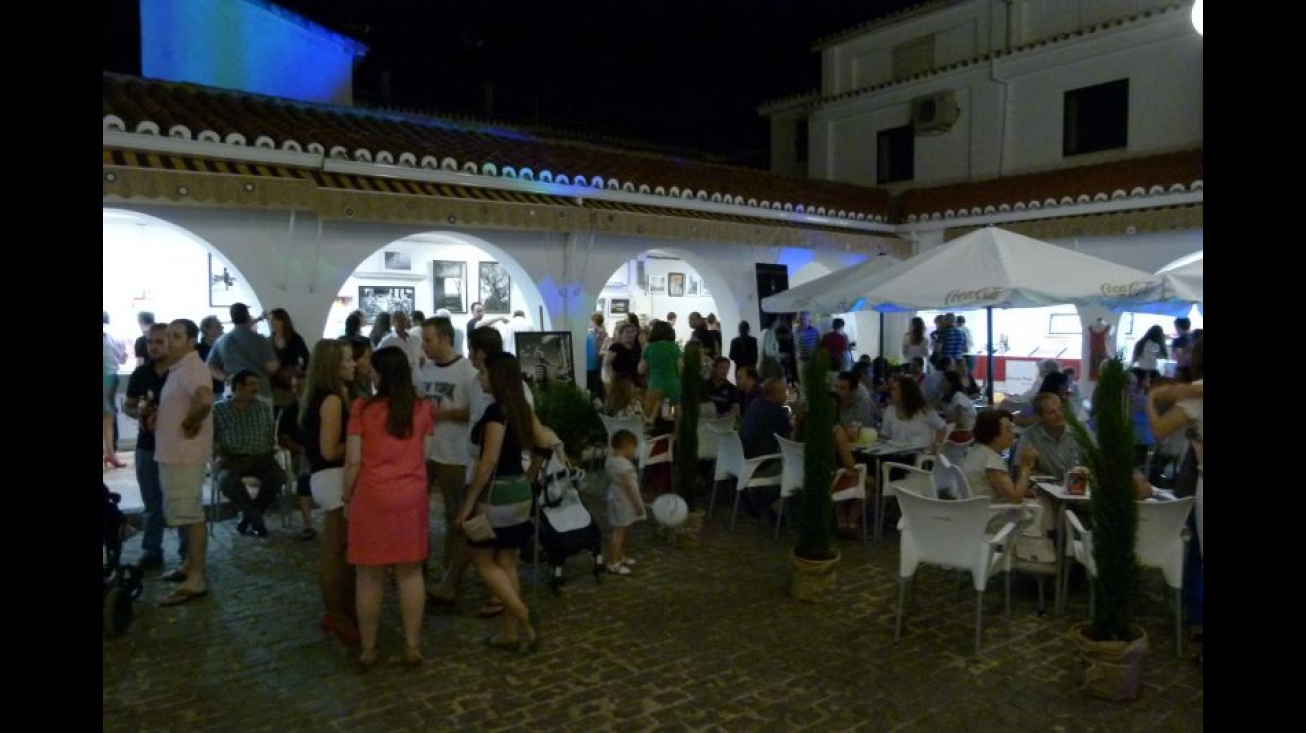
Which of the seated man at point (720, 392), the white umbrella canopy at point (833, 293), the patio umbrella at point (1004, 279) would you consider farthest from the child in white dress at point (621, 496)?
the seated man at point (720, 392)

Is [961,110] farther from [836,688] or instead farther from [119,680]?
[119,680]

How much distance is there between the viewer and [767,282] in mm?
14375

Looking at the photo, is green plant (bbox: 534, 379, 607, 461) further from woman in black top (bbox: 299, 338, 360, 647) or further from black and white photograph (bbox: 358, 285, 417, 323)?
black and white photograph (bbox: 358, 285, 417, 323)

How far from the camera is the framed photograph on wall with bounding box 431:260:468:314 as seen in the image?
543 inches

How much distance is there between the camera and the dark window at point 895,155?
19.0 meters

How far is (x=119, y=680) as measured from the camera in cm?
431

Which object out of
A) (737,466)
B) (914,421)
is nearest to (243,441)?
(737,466)

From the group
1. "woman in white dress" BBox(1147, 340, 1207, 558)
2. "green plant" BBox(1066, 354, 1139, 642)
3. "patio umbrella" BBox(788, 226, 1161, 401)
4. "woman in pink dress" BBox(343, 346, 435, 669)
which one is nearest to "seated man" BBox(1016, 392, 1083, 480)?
"woman in white dress" BBox(1147, 340, 1207, 558)

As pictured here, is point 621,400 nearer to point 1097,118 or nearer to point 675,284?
point 675,284

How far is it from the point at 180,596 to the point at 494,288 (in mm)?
→ 9515

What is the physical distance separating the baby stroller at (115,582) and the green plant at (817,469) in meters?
3.88

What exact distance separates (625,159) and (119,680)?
33.2 feet

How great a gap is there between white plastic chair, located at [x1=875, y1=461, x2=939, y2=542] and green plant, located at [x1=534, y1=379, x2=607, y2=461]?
9.31ft
